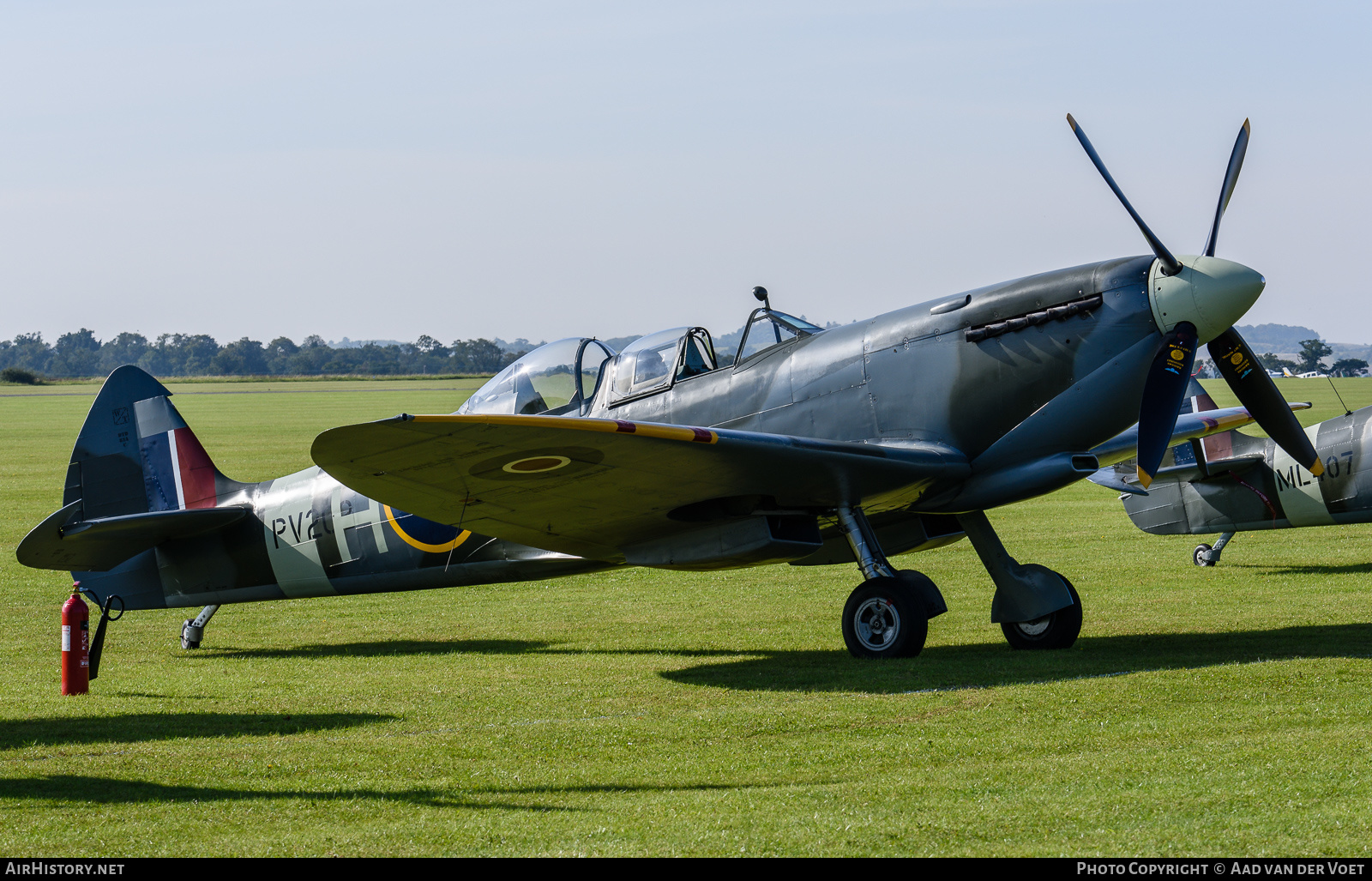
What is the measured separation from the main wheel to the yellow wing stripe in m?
1.73

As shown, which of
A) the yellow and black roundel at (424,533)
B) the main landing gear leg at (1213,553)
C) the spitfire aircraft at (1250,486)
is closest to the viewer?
the yellow and black roundel at (424,533)

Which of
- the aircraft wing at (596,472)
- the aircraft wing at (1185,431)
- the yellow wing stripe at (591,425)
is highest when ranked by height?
the yellow wing stripe at (591,425)

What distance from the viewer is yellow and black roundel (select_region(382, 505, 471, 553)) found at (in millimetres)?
10297

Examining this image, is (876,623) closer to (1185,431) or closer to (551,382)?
(551,382)

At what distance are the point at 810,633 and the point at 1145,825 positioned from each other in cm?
602

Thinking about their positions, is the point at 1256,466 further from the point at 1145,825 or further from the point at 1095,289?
the point at 1145,825

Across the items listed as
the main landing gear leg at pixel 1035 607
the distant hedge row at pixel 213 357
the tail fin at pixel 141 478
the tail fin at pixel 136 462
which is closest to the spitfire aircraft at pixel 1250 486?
the main landing gear leg at pixel 1035 607

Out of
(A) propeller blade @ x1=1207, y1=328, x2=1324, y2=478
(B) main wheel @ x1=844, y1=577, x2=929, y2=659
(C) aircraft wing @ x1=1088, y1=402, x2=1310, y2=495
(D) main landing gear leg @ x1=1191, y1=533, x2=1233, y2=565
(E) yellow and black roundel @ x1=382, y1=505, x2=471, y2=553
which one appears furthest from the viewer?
(D) main landing gear leg @ x1=1191, y1=533, x2=1233, y2=565

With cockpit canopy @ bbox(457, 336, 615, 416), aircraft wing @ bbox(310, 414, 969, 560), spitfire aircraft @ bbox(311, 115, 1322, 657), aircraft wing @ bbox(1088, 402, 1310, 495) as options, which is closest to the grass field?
spitfire aircraft @ bbox(311, 115, 1322, 657)

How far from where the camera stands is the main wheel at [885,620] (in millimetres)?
8617

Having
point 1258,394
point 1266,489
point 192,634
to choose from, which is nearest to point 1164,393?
point 1258,394

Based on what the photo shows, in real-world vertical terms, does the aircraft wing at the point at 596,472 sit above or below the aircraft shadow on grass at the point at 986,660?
above

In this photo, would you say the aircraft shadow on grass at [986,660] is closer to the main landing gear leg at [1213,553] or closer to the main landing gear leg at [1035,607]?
the main landing gear leg at [1035,607]

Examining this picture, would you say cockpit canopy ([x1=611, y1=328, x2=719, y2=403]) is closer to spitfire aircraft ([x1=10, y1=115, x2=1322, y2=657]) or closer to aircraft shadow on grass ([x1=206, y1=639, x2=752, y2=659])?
spitfire aircraft ([x1=10, y1=115, x2=1322, y2=657])
